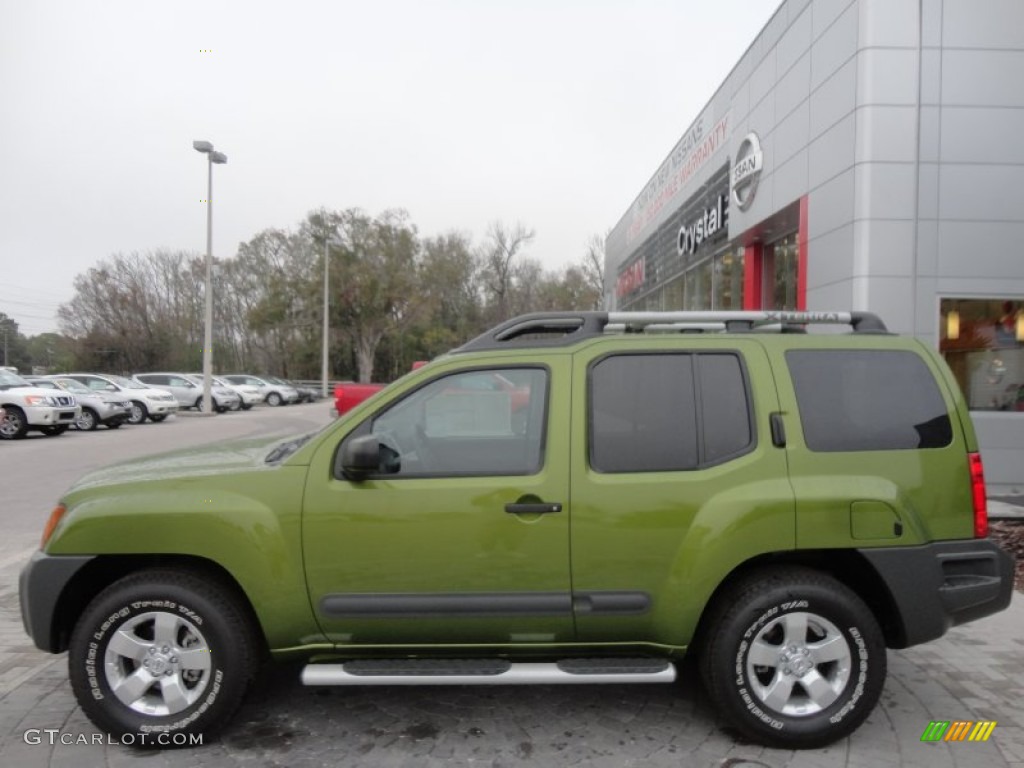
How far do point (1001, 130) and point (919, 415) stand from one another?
833 cm

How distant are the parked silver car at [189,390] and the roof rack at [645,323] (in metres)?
28.7

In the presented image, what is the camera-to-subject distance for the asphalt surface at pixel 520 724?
10.2ft

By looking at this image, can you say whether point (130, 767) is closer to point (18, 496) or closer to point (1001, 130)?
point (18, 496)

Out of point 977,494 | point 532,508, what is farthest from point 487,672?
point 977,494

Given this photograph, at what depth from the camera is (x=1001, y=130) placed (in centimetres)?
934

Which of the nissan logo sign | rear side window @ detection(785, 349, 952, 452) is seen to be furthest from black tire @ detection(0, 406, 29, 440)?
rear side window @ detection(785, 349, 952, 452)

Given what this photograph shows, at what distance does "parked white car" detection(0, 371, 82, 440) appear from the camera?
51.7 feet

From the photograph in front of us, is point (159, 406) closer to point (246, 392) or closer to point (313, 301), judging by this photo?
point (246, 392)

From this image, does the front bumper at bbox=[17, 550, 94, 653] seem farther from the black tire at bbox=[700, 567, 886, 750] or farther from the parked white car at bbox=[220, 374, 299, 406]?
the parked white car at bbox=[220, 374, 299, 406]

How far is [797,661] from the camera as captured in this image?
3.20 meters

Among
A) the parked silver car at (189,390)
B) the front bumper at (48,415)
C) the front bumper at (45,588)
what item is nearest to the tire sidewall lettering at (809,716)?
the front bumper at (45,588)

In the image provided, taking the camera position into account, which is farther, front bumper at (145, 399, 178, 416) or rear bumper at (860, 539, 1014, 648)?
front bumper at (145, 399, 178, 416)

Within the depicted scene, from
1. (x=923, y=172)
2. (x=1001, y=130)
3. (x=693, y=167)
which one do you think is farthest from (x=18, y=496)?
(x=693, y=167)

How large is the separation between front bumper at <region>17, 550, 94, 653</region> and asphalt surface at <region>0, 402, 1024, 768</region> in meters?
0.55
